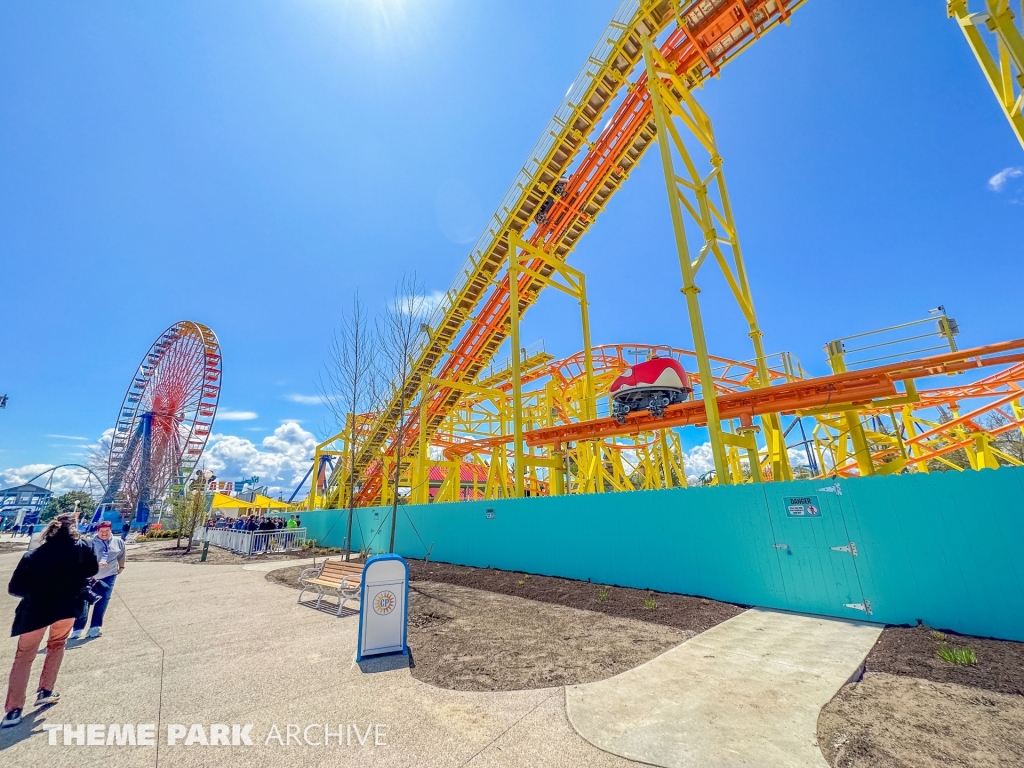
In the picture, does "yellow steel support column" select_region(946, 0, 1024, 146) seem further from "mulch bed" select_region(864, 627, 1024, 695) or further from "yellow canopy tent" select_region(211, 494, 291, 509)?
"yellow canopy tent" select_region(211, 494, 291, 509)

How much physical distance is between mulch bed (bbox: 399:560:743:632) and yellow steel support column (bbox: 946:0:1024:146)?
7.34m

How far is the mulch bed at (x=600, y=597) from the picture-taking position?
6234 mm

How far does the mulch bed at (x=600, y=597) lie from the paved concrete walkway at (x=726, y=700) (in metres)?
1.01

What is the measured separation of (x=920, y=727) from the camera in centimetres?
290

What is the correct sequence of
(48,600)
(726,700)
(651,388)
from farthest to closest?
(651,388) < (48,600) < (726,700)

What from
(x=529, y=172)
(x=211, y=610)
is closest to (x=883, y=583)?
(x=211, y=610)

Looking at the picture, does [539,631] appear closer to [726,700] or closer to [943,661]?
[726,700]

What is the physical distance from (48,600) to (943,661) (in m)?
Result: 8.19

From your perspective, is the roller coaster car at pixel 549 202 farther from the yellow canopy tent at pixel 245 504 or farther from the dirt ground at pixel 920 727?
the yellow canopy tent at pixel 245 504

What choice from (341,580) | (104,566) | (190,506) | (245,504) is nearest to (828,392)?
(341,580)

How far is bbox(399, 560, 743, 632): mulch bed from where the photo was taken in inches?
245

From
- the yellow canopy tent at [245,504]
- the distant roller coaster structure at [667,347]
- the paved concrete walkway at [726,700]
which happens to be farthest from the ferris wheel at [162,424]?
the paved concrete walkway at [726,700]

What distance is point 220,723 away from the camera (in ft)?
11.1

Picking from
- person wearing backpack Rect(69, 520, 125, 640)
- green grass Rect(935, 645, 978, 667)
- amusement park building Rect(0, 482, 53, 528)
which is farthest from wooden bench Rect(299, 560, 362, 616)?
amusement park building Rect(0, 482, 53, 528)
